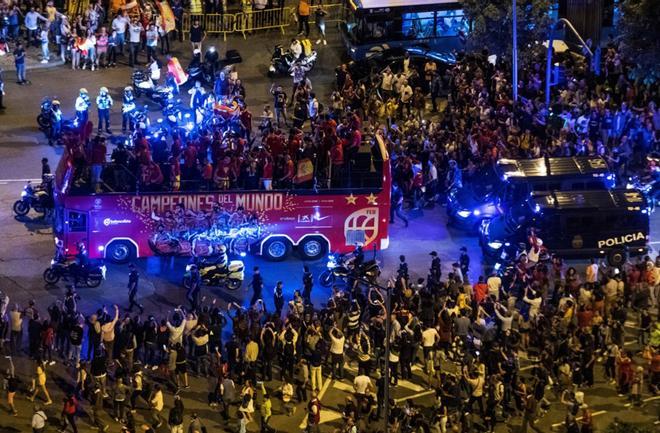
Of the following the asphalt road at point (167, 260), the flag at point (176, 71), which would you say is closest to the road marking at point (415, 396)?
the asphalt road at point (167, 260)

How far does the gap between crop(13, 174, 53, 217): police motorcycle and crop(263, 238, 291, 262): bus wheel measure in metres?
6.80

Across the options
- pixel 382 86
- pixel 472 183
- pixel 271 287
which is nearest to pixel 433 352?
pixel 271 287

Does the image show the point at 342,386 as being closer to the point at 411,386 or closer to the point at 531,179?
the point at 411,386

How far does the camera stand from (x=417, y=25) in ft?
163

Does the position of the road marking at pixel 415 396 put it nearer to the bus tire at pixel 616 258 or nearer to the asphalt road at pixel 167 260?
the asphalt road at pixel 167 260

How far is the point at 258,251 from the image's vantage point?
38.5m

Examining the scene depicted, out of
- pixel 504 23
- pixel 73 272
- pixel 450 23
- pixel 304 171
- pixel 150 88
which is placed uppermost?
pixel 450 23

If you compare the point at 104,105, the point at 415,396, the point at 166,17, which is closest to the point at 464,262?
the point at 415,396

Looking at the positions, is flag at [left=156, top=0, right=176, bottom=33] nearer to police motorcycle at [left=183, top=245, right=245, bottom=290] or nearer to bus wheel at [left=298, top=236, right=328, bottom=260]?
bus wheel at [left=298, top=236, right=328, bottom=260]

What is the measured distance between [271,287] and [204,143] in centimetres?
475

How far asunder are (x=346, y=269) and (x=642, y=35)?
573 inches

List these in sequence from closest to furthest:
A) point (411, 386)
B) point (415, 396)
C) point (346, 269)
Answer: point (415, 396)
point (411, 386)
point (346, 269)

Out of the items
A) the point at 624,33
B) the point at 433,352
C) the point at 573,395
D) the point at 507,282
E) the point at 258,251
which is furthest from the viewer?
the point at 624,33

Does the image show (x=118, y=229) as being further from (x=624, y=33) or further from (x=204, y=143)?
(x=624, y=33)
